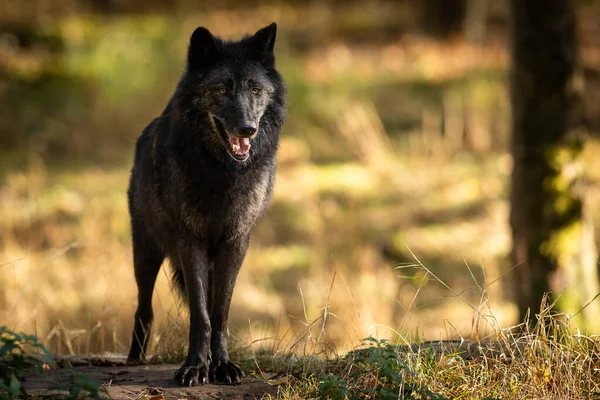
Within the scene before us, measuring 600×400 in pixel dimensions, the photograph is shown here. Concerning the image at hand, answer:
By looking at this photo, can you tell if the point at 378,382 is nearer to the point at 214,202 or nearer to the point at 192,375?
the point at 192,375

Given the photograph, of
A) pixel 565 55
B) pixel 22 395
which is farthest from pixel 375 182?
pixel 22 395

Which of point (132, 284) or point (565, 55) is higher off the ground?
point (565, 55)

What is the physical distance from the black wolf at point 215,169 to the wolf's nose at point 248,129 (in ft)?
0.16

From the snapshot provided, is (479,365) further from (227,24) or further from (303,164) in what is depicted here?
(227,24)

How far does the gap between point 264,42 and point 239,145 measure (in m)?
0.68

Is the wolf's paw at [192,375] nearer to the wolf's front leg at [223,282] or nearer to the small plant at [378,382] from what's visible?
the wolf's front leg at [223,282]

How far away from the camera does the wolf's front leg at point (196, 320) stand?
4.59m

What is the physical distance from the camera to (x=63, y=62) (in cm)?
1562

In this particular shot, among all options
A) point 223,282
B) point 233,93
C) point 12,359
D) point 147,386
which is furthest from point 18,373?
point 233,93

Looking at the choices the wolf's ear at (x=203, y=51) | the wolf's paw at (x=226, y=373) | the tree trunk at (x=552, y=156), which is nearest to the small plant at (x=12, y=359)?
the wolf's paw at (x=226, y=373)

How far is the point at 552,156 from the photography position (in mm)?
7234

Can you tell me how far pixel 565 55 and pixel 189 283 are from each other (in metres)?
4.16

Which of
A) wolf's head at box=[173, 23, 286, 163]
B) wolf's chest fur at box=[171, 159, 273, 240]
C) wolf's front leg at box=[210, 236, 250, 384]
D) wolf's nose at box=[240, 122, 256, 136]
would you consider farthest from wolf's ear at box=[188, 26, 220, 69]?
wolf's front leg at box=[210, 236, 250, 384]

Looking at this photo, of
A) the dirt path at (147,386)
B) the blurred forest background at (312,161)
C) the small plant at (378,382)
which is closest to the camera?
the small plant at (378,382)
